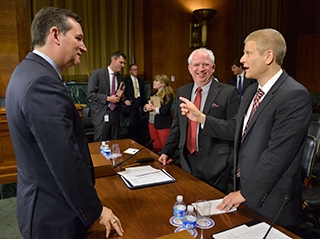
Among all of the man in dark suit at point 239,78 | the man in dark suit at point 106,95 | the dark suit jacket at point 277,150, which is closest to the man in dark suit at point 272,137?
the dark suit jacket at point 277,150

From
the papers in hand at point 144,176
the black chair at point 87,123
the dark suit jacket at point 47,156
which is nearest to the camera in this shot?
the dark suit jacket at point 47,156

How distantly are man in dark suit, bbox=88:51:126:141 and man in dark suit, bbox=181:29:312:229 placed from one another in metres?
2.94

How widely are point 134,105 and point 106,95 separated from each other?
48.7 inches

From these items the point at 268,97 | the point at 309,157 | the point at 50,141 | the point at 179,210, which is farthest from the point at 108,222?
the point at 309,157

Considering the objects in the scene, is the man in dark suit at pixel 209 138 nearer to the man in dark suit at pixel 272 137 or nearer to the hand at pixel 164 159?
the hand at pixel 164 159

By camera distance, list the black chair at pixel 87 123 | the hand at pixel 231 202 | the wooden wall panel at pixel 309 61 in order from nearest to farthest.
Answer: the hand at pixel 231 202 < the black chair at pixel 87 123 < the wooden wall panel at pixel 309 61

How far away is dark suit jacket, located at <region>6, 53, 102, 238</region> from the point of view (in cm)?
106

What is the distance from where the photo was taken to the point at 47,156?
3.54 ft

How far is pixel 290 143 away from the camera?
1.44m

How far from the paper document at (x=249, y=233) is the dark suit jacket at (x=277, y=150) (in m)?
0.18

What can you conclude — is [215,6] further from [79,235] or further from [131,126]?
[79,235]

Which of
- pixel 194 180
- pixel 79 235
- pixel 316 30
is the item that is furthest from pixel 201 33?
pixel 79 235

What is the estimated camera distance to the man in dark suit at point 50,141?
1062 millimetres

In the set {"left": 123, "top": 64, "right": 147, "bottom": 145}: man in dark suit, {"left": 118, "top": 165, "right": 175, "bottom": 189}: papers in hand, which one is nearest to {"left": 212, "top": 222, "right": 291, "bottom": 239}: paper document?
{"left": 118, "top": 165, "right": 175, "bottom": 189}: papers in hand
